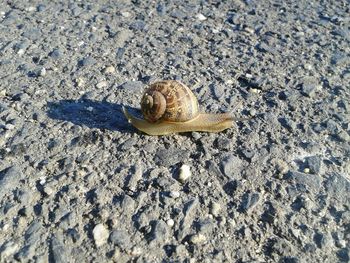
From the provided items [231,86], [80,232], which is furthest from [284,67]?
[80,232]

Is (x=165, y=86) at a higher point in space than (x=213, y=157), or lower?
higher

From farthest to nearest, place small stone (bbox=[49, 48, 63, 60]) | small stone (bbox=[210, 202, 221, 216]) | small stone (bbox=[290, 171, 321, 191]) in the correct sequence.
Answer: small stone (bbox=[49, 48, 63, 60]), small stone (bbox=[290, 171, 321, 191]), small stone (bbox=[210, 202, 221, 216])

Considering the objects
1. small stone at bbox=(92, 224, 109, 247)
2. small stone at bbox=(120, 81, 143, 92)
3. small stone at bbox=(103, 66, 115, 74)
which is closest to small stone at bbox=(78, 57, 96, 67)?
small stone at bbox=(103, 66, 115, 74)

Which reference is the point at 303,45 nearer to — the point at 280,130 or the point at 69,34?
the point at 280,130

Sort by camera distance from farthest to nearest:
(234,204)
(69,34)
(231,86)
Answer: (69,34) → (231,86) → (234,204)

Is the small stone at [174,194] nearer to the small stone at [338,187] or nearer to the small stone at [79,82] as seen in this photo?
the small stone at [338,187]

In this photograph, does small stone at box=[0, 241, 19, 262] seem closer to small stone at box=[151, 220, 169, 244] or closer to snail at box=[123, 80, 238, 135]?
small stone at box=[151, 220, 169, 244]

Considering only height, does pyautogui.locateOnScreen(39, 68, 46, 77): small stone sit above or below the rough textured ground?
below
